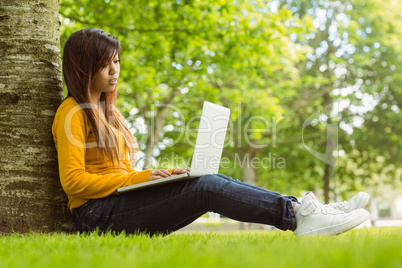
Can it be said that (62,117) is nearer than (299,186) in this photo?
Yes

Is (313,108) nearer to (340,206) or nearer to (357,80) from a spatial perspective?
(357,80)

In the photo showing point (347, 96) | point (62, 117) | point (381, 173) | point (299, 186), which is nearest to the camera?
point (62, 117)

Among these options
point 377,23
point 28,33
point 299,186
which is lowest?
point 299,186

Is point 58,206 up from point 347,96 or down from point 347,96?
down

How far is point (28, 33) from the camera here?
13.0ft

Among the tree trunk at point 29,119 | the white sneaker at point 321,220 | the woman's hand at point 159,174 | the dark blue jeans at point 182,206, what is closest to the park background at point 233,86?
the tree trunk at point 29,119

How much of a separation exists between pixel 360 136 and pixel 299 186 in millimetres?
5658

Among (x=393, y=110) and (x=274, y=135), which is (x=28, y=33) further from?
(x=393, y=110)

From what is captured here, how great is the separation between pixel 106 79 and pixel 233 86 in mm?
14455

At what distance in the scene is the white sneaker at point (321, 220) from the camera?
303 cm

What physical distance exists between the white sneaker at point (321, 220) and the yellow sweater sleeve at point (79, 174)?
1102mm

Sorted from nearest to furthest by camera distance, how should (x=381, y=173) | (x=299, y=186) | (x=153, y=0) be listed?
1. (x=153, y=0)
2. (x=381, y=173)
3. (x=299, y=186)

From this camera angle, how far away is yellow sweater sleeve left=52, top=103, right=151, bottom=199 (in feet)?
10.7

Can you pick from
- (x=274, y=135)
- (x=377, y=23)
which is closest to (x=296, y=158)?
(x=274, y=135)
